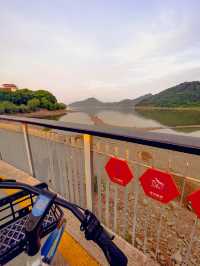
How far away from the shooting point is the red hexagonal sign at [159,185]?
90 centimetres

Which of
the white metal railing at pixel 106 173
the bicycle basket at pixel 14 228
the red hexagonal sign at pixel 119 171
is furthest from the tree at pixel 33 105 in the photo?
the bicycle basket at pixel 14 228

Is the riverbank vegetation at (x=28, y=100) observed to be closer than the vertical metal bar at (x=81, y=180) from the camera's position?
No

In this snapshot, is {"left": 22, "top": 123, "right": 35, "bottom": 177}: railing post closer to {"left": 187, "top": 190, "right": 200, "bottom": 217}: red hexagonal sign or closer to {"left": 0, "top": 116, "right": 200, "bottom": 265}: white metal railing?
{"left": 0, "top": 116, "right": 200, "bottom": 265}: white metal railing

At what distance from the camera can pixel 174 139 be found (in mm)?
794

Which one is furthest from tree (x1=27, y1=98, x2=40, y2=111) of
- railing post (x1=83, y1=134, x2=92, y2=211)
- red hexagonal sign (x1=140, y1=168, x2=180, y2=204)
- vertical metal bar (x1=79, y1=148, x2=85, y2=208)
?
red hexagonal sign (x1=140, y1=168, x2=180, y2=204)

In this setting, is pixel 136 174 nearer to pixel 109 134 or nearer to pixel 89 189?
pixel 109 134

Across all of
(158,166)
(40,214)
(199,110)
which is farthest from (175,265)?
(199,110)

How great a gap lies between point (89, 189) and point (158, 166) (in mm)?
807

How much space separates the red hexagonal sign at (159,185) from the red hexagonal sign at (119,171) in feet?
0.43

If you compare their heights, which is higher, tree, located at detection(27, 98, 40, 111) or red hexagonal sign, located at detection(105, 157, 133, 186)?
red hexagonal sign, located at detection(105, 157, 133, 186)

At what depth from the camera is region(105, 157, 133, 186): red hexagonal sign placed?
1.14 m

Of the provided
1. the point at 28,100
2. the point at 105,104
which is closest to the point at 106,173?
the point at 28,100

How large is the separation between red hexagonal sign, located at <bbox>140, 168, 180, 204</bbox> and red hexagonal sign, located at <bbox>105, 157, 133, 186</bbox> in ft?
→ 0.43

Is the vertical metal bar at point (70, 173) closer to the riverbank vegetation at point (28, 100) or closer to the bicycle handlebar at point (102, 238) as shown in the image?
the bicycle handlebar at point (102, 238)
